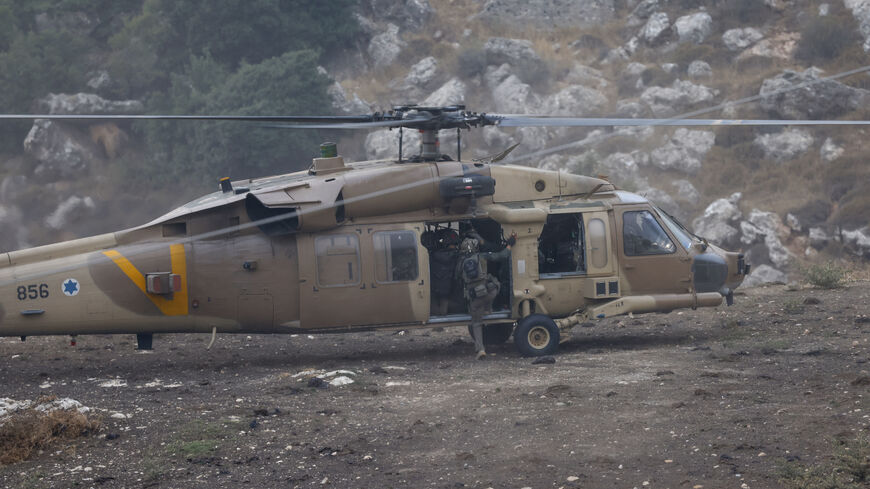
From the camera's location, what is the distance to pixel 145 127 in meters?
38.0

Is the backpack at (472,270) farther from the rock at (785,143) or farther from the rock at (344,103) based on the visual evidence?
the rock at (344,103)

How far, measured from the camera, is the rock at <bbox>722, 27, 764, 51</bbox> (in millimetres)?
38562

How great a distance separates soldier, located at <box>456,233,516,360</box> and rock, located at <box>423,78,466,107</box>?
2618 cm

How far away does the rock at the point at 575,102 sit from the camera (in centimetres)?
3688

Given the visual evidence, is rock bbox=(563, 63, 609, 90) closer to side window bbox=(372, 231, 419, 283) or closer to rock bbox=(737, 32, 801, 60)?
rock bbox=(737, 32, 801, 60)

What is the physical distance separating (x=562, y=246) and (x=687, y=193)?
2224 cm

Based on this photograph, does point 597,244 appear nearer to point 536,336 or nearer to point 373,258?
point 536,336

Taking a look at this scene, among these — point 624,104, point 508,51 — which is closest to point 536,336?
point 624,104

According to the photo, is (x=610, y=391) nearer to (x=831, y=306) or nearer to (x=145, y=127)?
(x=831, y=306)

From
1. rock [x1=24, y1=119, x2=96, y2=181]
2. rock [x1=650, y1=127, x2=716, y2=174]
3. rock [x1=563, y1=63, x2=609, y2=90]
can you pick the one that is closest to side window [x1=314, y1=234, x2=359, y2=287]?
rock [x1=650, y1=127, x2=716, y2=174]

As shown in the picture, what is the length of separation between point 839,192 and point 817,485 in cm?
2834

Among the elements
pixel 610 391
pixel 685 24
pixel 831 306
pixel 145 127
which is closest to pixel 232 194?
pixel 610 391

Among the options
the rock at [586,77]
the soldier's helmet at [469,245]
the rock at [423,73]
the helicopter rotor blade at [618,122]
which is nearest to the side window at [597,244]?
the soldier's helmet at [469,245]

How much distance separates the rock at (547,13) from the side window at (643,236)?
32.7 metres
